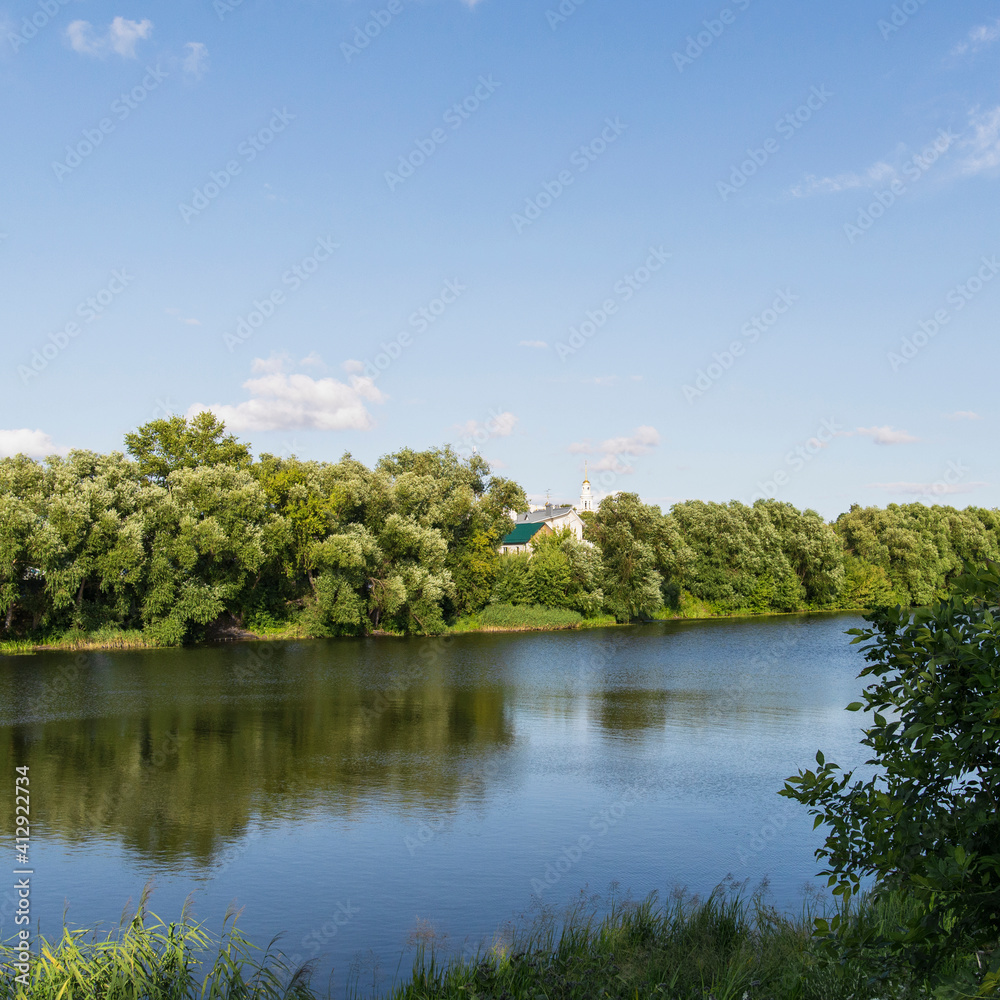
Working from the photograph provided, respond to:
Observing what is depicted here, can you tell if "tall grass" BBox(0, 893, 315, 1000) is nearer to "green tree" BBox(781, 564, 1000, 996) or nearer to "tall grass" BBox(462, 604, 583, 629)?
"green tree" BBox(781, 564, 1000, 996)

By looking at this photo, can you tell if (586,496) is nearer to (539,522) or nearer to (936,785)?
(539,522)

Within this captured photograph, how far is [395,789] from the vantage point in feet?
53.0

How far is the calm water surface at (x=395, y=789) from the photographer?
10844 mm

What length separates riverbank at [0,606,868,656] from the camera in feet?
128

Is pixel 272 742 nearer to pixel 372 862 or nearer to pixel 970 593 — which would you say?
pixel 372 862

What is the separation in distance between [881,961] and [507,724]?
64.6ft

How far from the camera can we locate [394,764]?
18219mm

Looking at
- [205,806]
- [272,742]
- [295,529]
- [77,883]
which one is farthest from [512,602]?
[77,883]

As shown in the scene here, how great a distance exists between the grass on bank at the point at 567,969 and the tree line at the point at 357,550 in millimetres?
21814

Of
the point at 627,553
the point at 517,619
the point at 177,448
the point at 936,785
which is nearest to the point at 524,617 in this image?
the point at 517,619

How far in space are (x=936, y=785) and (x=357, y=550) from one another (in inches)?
1678

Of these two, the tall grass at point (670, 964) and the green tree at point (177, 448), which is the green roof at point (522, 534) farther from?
the tall grass at point (670, 964)

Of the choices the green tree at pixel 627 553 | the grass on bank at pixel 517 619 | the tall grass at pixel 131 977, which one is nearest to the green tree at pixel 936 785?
the tall grass at pixel 131 977

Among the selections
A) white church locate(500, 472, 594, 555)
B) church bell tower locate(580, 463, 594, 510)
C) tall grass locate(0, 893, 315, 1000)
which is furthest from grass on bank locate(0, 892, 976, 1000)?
church bell tower locate(580, 463, 594, 510)
